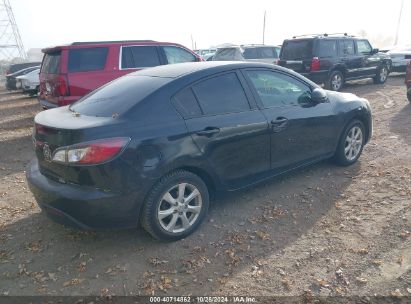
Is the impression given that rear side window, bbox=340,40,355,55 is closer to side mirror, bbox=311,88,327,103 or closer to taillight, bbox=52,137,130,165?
side mirror, bbox=311,88,327,103

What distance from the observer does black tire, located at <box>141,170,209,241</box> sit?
3.09 meters

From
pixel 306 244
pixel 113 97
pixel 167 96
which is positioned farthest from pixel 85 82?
pixel 306 244

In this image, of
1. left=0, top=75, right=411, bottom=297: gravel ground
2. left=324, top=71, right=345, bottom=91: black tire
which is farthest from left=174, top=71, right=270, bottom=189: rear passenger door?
left=324, top=71, right=345, bottom=91: black tire

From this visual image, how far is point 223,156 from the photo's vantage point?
348 centimetres

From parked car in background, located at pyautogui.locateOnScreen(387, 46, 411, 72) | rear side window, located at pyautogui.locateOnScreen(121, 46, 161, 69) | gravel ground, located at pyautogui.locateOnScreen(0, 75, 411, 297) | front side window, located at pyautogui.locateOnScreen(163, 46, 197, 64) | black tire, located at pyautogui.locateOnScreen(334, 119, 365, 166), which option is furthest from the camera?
parked car in background, located at pyautogui.locateOnScreen(387, 46, 411, 72)

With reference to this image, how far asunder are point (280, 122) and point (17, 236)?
3075mm

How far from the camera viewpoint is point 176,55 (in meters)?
8.13

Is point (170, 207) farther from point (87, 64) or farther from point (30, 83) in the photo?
point (30, 83)

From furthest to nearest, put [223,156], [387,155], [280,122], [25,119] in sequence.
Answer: [25,119] → [387,155] → [280,122] → [223,156]

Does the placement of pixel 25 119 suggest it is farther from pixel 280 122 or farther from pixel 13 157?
pixel 280 122

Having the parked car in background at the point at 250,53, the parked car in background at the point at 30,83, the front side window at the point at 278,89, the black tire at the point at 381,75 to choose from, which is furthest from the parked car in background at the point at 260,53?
the front side window at the point at 278,89

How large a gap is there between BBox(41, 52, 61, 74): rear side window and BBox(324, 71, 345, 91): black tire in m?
8.19

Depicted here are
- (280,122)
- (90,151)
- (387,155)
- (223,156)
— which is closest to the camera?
(90,151)

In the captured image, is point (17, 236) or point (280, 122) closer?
point (17, 236)
